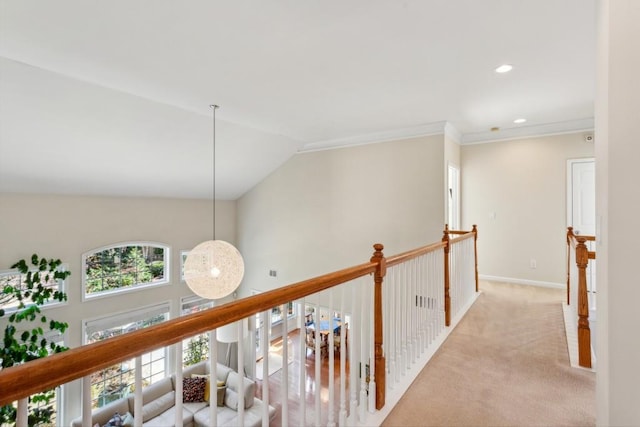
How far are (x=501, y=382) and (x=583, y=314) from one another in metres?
0.89

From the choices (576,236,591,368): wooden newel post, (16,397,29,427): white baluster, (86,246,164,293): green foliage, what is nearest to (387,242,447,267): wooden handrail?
(576,236,591,368): wooden newel post

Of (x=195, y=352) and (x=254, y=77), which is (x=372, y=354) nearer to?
(x=254, y=77)

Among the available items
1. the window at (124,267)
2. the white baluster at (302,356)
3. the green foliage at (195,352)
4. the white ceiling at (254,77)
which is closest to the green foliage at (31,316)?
the window at (124,267)

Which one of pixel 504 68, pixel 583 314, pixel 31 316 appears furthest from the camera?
pixel 31 316

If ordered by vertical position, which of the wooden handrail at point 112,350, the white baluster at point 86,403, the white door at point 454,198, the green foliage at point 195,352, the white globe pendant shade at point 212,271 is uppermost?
the white door at point 454,198

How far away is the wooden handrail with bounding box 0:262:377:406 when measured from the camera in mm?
628

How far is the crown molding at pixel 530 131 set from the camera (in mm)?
→ 4539

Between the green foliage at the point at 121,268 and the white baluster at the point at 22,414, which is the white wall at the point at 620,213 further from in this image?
the green foliage at the point at 121,268

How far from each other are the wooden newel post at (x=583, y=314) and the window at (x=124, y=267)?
244 inches

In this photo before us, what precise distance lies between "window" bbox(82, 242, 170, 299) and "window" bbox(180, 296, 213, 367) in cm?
71

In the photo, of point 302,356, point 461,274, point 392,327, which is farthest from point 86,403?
point 461,274

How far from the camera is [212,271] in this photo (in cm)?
360

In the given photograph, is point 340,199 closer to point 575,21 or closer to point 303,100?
point 303,100

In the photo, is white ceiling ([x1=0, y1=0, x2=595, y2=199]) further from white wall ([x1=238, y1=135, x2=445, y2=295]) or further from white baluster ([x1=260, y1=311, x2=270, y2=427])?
white baluster ([x1=260, y1=311, x2=270, y2=427])
